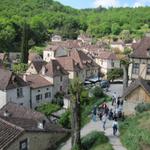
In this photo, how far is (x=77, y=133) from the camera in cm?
3019

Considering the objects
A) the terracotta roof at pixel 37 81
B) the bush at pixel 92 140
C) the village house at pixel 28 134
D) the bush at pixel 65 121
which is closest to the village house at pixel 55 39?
the terracotta roof at pixel 37 81

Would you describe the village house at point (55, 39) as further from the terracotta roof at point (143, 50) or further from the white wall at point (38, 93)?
the terracotta roof at point (143, 50)

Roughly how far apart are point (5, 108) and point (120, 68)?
4978 centimetres

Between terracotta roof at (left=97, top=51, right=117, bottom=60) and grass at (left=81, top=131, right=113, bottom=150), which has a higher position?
terracotta roof at (left=97, top=51, right=117, bottom=60)

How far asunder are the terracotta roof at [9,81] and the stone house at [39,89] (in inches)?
112

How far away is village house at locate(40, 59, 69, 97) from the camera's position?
63.6m

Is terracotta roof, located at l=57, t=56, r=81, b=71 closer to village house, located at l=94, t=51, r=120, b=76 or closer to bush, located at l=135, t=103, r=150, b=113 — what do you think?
village house, located at l=94, t=51, r=120, b=76

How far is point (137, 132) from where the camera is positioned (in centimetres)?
2950

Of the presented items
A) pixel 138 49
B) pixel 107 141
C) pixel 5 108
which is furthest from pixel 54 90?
pixel 107 141

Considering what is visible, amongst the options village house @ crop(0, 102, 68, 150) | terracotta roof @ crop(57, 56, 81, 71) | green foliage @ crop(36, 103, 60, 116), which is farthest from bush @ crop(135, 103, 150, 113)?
terracotta roof @ crop(57, 56, 81, 71)

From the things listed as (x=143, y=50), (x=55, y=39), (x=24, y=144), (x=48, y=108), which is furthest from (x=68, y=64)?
(x=55, y=39)

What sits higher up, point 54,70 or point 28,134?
point 54,70

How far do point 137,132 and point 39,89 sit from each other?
3189cm

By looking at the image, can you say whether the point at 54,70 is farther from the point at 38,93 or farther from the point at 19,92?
the point at 19,92
